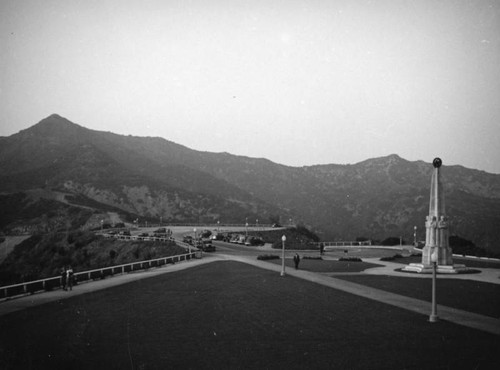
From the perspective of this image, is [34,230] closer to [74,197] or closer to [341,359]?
[74,197]

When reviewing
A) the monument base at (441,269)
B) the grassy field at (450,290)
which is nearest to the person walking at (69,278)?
the grassy field at (450,290)

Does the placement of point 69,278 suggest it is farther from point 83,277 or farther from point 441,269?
point 441,269

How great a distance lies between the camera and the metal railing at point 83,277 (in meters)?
22.4

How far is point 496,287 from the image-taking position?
2536 cm

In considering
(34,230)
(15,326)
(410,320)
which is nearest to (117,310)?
(15,326)

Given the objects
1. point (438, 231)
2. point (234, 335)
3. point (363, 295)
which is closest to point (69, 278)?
point (234, 335)

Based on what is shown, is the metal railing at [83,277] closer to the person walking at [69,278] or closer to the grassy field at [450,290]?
the person walking at [69,278]

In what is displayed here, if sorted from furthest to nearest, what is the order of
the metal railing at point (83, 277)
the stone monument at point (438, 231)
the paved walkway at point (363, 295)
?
1. the stone monument at point (438, 231)
2. the metal railing at point (83, 277)
3. the paved walkway at point (363, 295)

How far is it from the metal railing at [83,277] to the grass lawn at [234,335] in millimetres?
3738

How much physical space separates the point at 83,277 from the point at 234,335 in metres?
18.2

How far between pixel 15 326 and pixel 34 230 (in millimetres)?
110266

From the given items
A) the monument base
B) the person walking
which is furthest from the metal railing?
the monument base

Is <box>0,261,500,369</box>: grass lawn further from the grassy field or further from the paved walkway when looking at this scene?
the grassy field

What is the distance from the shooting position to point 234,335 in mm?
14062
